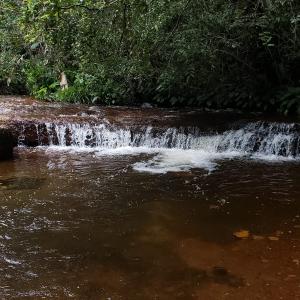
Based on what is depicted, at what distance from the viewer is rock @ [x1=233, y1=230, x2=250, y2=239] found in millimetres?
5082

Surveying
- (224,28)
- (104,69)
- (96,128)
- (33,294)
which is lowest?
(33,294)

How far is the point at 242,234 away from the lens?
5156 mm

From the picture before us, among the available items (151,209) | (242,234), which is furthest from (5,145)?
(242,234)

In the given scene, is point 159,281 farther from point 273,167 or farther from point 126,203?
point 273,167

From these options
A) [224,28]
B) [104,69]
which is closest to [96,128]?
[104,69]

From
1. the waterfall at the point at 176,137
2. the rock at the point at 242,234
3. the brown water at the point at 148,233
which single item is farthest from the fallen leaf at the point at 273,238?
the waterfall at the point at 176,137

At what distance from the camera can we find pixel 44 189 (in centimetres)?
690

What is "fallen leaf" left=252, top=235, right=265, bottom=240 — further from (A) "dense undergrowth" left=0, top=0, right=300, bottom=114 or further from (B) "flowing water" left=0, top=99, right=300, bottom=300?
(A) "dense undergrowth" left=0, top=0, right=300, bottom=114

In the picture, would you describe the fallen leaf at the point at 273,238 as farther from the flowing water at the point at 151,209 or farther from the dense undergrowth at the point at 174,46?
the dense undergrowth at the point at 174,46

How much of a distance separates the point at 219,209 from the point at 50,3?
11.3 ft

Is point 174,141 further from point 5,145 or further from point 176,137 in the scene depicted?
point 5,145

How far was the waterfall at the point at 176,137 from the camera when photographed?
956cm

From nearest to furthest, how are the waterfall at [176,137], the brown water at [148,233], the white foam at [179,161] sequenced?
the brown water at [148,233] < the white foam at [179,161] < the waterfall at [176,137]

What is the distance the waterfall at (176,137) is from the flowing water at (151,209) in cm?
2
